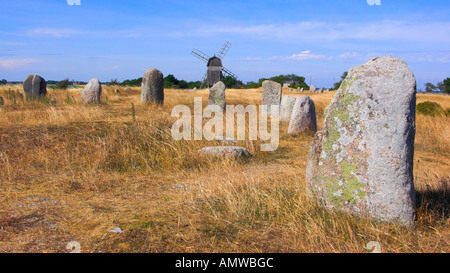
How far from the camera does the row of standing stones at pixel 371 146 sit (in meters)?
3.68

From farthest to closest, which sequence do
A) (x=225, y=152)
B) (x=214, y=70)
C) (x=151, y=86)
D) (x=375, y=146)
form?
(x=214, y=70), (x=151, y=86), (x=225, y=152), (x=375, y=146)

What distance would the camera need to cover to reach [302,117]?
11523 millimetres

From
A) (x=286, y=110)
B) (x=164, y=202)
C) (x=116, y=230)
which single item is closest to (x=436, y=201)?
(x=164, y=202)

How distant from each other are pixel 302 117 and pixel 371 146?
789 centimetres

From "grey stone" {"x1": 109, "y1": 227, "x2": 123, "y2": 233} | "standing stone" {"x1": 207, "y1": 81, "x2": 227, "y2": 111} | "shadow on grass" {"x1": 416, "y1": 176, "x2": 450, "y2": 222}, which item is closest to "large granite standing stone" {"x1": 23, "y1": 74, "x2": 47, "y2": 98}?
"standing stone" {"x1": 207, "y1": 81, "x2": 227, "y2": 111}

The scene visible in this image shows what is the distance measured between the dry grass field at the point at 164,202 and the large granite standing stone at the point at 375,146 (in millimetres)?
196

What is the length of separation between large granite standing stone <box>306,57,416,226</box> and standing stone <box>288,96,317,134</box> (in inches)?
297

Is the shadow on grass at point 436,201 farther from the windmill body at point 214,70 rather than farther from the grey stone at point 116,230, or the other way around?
the windmill body at point 214,70

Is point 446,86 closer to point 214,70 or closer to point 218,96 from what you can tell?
point 214,70

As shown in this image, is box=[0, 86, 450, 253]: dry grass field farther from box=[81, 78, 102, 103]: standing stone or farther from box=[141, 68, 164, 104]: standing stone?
box=[81, 78, 102, 103]: standing stone

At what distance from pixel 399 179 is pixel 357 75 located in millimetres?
1204

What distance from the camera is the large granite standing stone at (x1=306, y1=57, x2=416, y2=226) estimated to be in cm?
368

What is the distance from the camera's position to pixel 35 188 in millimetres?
5410
